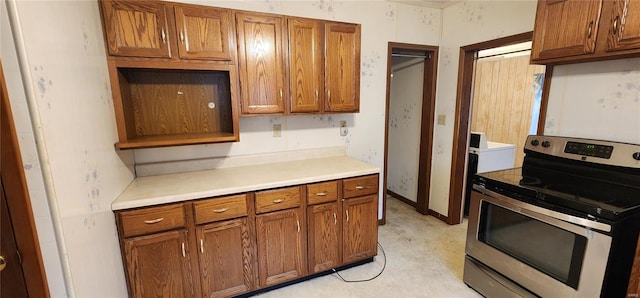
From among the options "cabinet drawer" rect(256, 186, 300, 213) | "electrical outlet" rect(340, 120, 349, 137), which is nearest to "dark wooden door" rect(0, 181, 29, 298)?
"cabinet drawer" rect(256, 186, 300, 213)

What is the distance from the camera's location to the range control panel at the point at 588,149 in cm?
152

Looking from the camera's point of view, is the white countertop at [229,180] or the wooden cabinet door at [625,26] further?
the white countertop at [229,180]

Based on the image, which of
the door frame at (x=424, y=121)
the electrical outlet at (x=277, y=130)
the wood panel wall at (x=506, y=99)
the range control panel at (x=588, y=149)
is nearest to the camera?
the range control panel at (x=588, y=149)

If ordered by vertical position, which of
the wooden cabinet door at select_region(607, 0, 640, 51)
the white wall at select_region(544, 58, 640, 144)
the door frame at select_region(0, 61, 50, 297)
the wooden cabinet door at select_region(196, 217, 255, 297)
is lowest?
the wooden cabinet door at select_region(196, 217, 255, 297)

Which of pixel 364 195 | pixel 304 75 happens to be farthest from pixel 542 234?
pixel 304 75

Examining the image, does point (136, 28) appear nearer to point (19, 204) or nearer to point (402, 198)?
point (19, 204)

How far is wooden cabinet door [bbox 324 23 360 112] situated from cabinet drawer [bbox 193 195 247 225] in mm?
1038

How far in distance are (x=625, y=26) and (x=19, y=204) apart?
8.92ft

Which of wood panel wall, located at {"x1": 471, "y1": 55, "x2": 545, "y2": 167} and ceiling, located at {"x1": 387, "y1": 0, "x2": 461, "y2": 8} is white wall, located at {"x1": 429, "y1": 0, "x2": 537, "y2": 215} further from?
wood panel wall, located at {"x1": 471, "y1": 55, "x2": 545, "y2": 167}

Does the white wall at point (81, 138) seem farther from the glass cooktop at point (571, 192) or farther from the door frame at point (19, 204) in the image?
the glass cooktop at point (571, 192)

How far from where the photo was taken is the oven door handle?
130 cm

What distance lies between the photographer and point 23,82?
0.88 meters

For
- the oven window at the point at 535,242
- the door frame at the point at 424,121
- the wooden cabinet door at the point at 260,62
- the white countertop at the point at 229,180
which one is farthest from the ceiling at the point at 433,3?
the oven window at the point at 535,242

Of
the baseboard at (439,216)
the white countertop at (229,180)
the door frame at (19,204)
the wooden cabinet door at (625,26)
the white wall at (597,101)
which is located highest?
the wooden cabinet door at (625,26)
